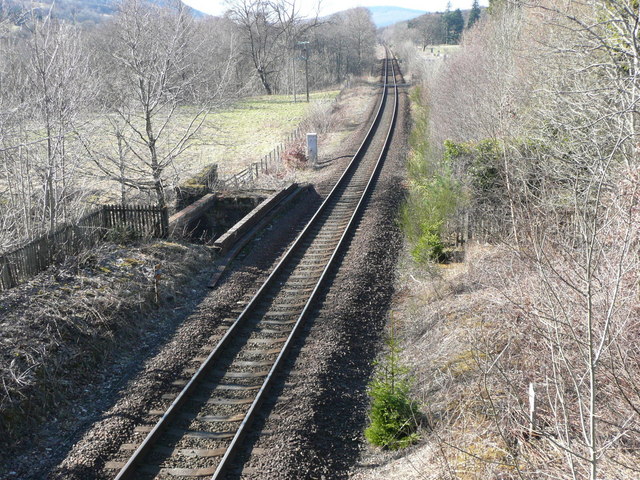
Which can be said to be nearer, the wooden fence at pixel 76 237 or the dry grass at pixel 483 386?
the dry grass at pixel 483 386

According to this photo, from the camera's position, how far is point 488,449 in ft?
21.2

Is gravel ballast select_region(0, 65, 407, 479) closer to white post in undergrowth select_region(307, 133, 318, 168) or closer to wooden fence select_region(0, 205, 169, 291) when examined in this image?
wooden fence select_region(0, 205, 169, 291)

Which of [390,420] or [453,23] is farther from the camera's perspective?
[453,23]

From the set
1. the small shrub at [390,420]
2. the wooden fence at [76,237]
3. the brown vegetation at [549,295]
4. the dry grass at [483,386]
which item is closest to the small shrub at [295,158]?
the brown vegetation at [549,295]

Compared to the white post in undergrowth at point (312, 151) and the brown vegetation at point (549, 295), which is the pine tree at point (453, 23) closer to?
the white post in undergrowth at point (312, 151)

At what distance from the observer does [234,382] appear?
9.08 m

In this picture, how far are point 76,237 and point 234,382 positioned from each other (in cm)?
617

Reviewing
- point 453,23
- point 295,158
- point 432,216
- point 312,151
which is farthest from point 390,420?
point 453,23

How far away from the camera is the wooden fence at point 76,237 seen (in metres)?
10.8

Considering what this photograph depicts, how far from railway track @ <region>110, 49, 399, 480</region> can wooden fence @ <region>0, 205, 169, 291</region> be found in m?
3.90

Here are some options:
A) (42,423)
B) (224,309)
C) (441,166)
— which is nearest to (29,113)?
(224,309)

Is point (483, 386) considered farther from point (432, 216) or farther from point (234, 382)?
point (432, 216)

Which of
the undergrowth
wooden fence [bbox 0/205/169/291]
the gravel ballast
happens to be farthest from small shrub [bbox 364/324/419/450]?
wooden fence [bbox 0/205/169/291]

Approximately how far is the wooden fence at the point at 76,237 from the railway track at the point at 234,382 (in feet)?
12.8
